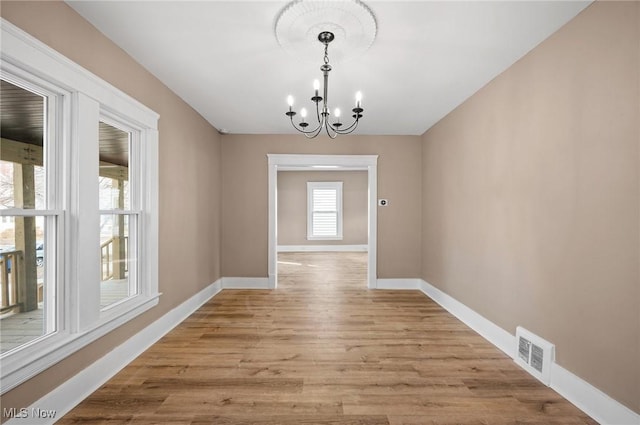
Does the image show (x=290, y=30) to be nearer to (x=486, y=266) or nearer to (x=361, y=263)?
(x=486, y=266)

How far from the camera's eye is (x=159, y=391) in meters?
2.02

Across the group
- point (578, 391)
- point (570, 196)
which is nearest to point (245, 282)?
point (578, 391)

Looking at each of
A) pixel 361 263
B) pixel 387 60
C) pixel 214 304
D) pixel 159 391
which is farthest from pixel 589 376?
pixel 361 263

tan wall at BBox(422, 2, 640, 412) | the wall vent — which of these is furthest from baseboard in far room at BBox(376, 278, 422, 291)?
the wall vent

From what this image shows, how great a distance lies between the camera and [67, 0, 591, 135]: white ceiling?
186cm

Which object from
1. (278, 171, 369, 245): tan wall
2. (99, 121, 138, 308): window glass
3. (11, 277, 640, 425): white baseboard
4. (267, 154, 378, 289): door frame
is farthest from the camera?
(278, 171, 369, 245): tan wall

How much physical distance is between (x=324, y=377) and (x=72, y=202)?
2.05 meters

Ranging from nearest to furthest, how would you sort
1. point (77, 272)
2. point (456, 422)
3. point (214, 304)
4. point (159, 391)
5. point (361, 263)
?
1. point (456, 422)
2. point (77, 272)
3. point (159, 391)
4. point (214, 304)
5. point (361, 263)

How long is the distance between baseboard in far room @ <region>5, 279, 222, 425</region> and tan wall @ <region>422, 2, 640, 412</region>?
10.3ft

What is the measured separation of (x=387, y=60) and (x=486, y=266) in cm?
213

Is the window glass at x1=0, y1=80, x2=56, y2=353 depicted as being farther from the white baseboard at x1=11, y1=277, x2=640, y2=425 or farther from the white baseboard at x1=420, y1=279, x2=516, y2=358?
the white baseboard at x1=420, y1=279, x2=516, y2=358

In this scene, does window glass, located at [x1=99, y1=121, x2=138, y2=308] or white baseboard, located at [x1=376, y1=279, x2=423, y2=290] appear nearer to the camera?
window glass, located at [x1=99, y1=121, x2=138, y2=308]

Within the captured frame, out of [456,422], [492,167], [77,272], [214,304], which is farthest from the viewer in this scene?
[214,304]

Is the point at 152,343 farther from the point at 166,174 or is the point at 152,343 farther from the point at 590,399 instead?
the point at 590,399
